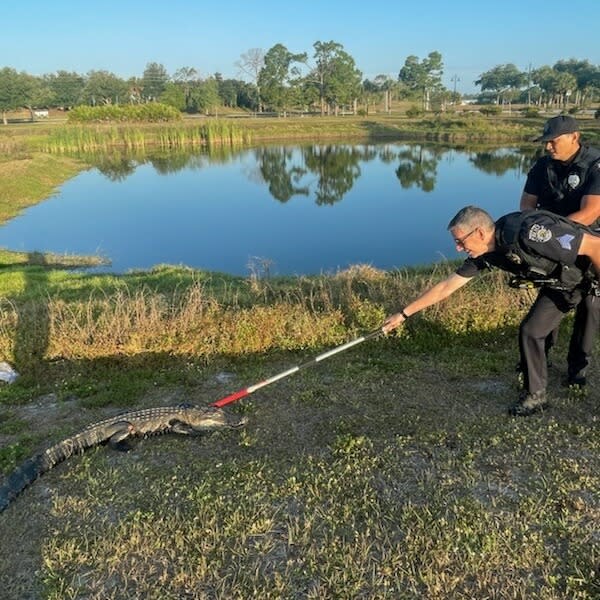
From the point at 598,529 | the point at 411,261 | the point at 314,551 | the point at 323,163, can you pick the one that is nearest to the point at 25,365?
the point at 314,551

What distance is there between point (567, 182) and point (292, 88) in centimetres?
7160

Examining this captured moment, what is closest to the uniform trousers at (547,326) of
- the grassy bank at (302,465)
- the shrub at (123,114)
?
the grassy bank at (302,465)

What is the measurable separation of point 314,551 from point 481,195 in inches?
919

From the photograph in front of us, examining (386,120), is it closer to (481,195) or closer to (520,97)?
(481,195)

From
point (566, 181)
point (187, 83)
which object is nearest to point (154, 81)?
point (187, 83)

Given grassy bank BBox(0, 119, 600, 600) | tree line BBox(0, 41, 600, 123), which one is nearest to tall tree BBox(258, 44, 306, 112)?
tree line BBox(0, 41, 600, 123)

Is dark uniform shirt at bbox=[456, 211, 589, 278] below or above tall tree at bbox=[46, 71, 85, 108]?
below

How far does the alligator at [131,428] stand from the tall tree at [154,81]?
89.8 metres

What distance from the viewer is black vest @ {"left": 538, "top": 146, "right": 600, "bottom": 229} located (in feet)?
15.0

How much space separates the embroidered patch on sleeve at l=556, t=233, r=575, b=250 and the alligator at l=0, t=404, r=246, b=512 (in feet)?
8.73

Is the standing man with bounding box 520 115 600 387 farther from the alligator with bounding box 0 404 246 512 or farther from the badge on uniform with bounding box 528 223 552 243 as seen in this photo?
the alligator with bounding box 0 404 246 512

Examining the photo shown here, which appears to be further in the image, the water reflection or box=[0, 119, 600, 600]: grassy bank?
the water reflection

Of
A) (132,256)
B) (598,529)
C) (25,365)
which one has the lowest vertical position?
(132,256)

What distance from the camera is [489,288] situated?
23.6 ft
